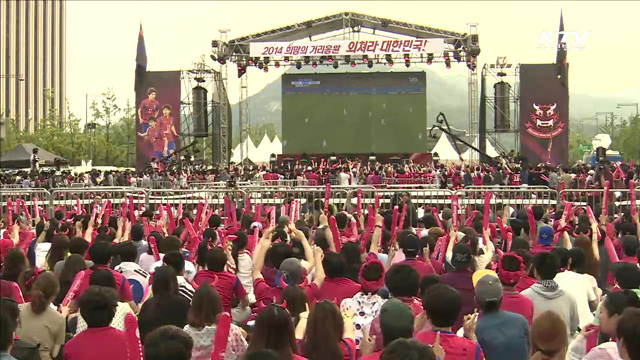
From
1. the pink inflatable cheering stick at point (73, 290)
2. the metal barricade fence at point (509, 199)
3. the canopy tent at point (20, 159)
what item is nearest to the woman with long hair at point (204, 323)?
the pink inflatable cheering stick at point (73, 290)

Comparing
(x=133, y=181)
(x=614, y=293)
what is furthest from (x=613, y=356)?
(x=133, y=181)

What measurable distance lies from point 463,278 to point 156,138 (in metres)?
33.1

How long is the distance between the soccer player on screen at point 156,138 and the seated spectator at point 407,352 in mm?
35641

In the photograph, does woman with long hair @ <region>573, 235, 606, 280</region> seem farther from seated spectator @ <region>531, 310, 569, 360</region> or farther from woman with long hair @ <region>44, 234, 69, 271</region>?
woman with long hair @ <region>44, 234, 69, 271</region>

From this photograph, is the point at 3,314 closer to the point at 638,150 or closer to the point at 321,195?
the point at 321,195

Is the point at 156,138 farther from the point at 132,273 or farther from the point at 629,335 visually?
the point at 629,335

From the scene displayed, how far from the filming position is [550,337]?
465 centimetres

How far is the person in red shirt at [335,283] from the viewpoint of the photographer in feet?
21.0

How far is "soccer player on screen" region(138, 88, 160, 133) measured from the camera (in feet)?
128

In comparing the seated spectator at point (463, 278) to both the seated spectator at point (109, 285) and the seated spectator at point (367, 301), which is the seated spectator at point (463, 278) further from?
the seated spectator at point (109, 285)

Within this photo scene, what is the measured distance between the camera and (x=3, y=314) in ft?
15.0

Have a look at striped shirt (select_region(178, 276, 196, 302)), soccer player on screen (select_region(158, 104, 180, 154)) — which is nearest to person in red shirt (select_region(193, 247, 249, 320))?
striped shirt (select_region(178, 276, 196, 302))

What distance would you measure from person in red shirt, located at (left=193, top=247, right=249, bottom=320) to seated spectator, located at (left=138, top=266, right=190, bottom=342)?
58 cm

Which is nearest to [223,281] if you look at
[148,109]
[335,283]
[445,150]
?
[335,283]
